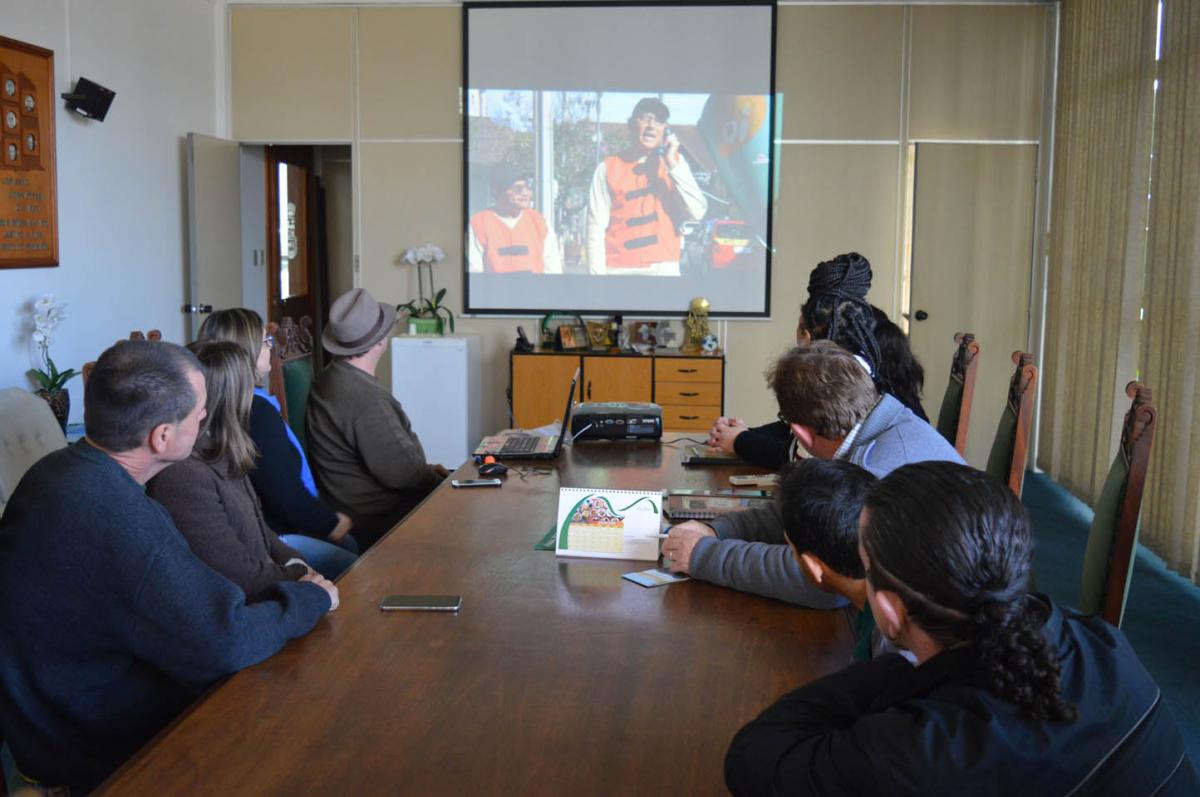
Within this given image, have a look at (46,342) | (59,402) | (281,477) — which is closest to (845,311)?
(281,477)

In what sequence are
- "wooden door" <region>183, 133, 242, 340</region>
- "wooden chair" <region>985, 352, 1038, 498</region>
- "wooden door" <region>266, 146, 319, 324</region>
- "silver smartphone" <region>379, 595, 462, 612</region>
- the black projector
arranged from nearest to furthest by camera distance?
"silver smartphone" <region>379, 595, 462, 612</region>
"wooden chair" <region>985, 352, 1038, 498</region>
the black projector
"wooden door" <region>183, 133, 242, 340</region>
"wooden door" <region>266, 146, 319, 324</region>

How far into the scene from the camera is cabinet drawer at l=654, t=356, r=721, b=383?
6828 mm

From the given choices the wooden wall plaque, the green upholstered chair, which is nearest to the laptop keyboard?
the green upholstered chair

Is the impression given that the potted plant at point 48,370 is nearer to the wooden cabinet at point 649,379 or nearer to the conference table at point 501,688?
the wooden cabinet at point 649,379

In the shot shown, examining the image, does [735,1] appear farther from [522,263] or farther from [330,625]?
[330,625]

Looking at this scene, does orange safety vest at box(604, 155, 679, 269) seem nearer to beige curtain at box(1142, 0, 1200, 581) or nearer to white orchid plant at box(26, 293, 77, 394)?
beige curtain at box(1142, 0, 1200, 581)

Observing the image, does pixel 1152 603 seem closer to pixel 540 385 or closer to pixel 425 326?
pixel 540 385

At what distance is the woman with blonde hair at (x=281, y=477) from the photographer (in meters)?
3.16

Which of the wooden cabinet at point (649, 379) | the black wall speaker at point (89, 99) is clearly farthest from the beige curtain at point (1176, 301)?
the black wall speaker at point (89, 99)

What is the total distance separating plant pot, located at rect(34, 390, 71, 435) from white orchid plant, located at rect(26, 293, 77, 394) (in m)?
0.04

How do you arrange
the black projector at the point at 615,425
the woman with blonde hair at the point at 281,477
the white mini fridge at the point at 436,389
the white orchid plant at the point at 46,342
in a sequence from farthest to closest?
the white mini fridge at the point at 436,389 < the white orchid plant at the point at 46,342 < the black projector at the point at 615,425 < the woman with blonde hair at the point at 281,477

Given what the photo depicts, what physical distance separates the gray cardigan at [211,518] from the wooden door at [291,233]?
5775mm

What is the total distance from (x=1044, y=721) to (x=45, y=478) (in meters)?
1.55

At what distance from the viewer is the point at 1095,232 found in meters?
6.05
